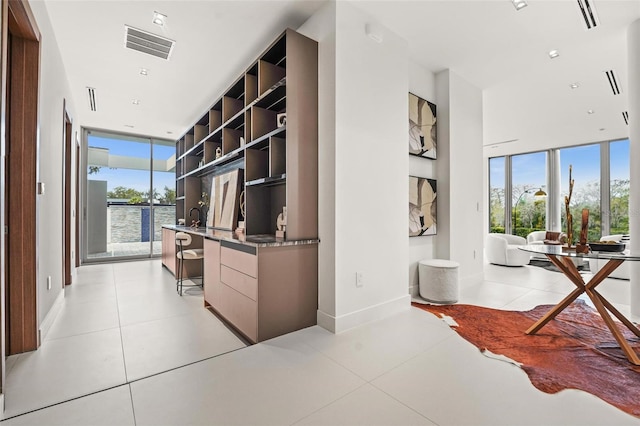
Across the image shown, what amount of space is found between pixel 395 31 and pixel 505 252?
486 centimetres

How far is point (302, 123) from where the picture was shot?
8.93 feet

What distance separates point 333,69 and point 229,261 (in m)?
1.96

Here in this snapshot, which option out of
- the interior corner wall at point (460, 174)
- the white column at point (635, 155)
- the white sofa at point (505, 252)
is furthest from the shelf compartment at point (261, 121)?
the white sofa at point (505, 252)

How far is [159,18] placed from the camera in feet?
9.33

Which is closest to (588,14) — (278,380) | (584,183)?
(278,380)

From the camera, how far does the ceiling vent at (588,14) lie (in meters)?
2.74

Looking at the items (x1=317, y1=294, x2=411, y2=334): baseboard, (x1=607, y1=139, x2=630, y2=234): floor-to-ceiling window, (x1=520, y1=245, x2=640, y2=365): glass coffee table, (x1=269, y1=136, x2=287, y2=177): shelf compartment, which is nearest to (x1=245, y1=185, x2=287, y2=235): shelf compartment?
(x1=269, y1=136, x2=287, y2=177): shelf compartment

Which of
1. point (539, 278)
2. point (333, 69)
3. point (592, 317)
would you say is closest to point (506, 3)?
point (333, 69)

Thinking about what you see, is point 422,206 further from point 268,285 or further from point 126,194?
point 126,194

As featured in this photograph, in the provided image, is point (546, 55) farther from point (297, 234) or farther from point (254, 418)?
point (254, 418)

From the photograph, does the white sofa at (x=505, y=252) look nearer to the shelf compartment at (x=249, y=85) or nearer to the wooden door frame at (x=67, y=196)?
the shelf compartment at (x=249, y=85)

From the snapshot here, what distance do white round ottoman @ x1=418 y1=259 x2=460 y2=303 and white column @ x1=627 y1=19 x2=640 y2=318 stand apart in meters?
1.62

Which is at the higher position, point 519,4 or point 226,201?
point 519,4

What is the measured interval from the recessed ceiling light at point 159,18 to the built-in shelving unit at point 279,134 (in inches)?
34.3
